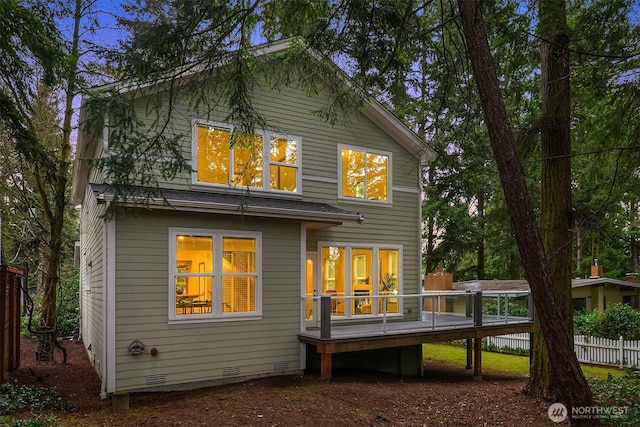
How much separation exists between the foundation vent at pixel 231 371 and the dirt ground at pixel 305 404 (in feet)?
0.86

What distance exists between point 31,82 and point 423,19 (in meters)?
6.17

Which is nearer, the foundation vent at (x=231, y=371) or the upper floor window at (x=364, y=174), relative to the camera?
the foundation vent at (x=231, y=371)

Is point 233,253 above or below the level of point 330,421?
above

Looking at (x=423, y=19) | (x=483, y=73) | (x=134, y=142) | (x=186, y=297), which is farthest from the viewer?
(x=186, y=297)

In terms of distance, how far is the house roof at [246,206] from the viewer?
837 cm

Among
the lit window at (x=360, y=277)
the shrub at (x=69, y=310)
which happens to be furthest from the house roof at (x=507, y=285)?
the shrub at (x=69, y=310)

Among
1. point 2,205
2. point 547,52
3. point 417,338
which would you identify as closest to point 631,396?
point 417,338

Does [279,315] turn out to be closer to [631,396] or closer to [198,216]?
[198,216]

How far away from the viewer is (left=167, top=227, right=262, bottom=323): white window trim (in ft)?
28.7

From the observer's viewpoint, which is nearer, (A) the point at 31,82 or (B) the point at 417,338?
(A) the point at 31,82

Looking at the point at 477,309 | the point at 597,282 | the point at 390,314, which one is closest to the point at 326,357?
the point at 390,314

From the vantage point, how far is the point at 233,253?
9.52 m

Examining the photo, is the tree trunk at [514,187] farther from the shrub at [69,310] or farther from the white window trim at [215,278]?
the shrub at [69,310]

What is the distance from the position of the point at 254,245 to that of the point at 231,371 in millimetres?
2454
